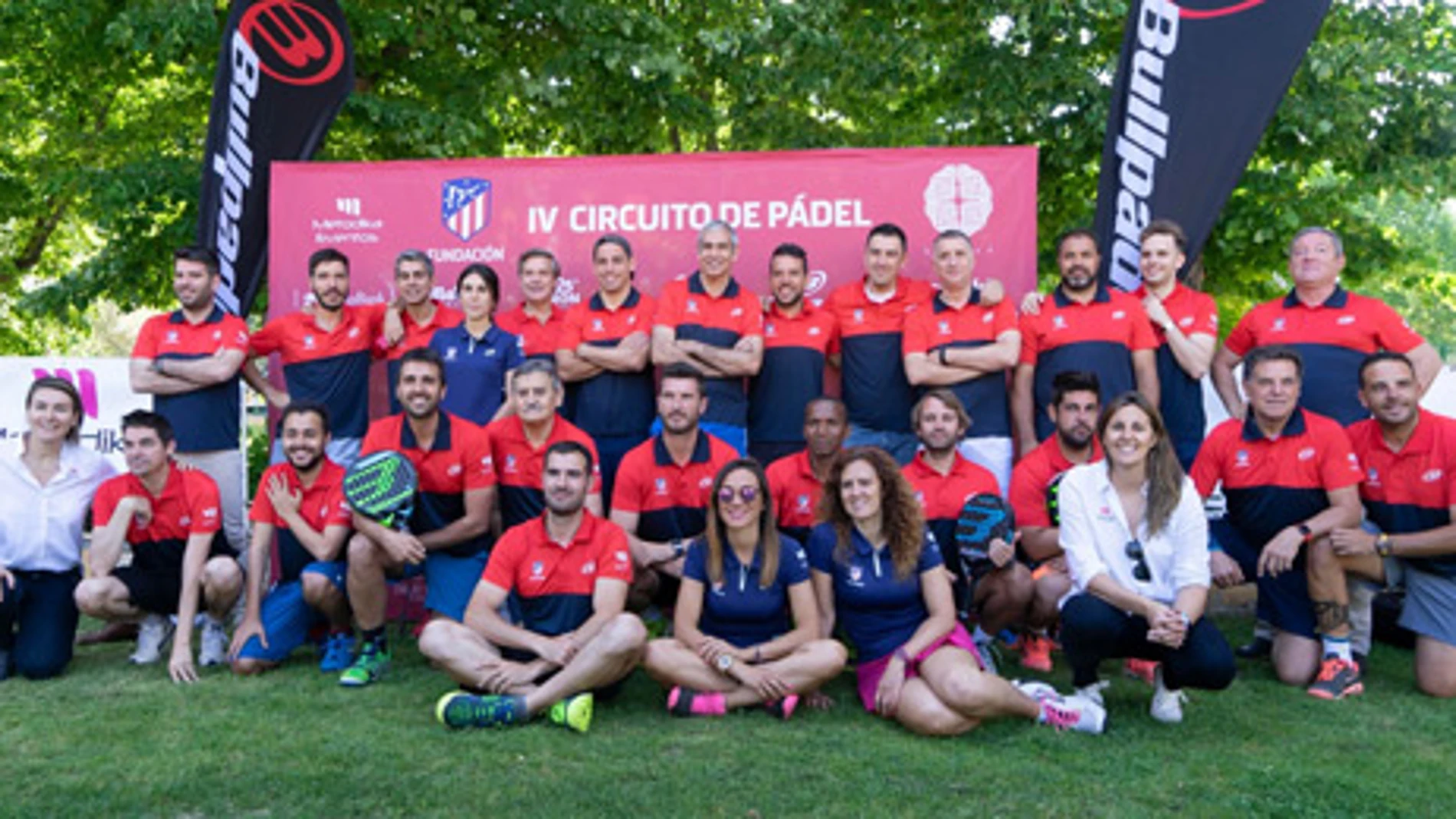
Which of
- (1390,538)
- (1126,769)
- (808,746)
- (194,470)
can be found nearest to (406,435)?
(194,470)

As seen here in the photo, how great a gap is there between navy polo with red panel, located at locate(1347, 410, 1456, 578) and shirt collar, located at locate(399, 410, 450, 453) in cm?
443

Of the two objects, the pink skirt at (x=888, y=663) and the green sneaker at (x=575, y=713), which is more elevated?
the pink skirt at (x=888, y=663)

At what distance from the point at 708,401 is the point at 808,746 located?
238 cm

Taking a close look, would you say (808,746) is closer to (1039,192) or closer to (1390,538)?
(1390,538)

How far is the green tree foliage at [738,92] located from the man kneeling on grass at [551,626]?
251 inches

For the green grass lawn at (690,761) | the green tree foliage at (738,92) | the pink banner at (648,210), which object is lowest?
the green grass lawn at (690,761)

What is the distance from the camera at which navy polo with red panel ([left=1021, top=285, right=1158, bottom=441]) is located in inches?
236

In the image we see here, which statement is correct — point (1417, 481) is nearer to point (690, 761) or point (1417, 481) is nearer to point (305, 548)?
point (690, 761)

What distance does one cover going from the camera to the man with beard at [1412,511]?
5.22 meters

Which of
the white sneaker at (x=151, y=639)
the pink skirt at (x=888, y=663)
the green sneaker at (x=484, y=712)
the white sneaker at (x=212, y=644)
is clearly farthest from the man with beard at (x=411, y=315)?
the pink skirt at (x=888, y=663)

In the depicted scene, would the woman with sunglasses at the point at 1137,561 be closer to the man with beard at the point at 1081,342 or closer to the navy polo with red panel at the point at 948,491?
the navy polo with red panel at the point at 948,491

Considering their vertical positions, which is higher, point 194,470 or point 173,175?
point 173,175

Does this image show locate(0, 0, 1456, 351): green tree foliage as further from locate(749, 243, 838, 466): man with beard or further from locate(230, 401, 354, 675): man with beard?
locate(230, 401, 354, 675): man with beard

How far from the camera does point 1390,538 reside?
528cm
